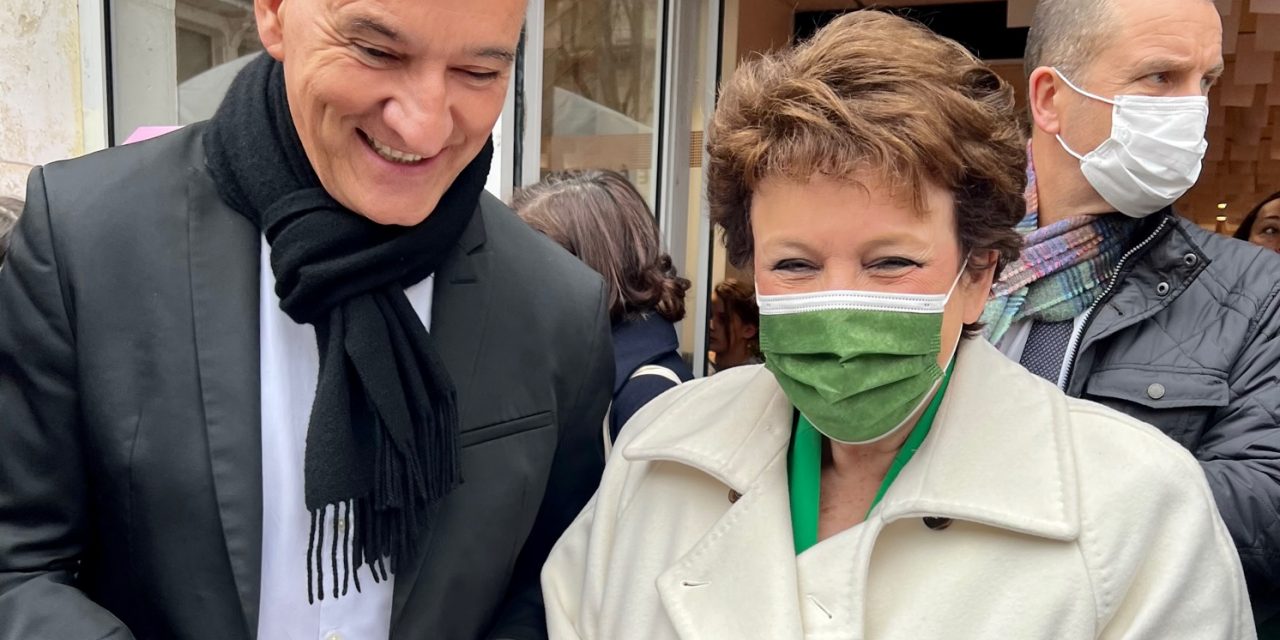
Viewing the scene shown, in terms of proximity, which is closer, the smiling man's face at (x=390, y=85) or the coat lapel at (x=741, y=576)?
the smiling man's face at (x=390, y=85)

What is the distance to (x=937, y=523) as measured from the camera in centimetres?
134

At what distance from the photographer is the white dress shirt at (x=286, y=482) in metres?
1.42

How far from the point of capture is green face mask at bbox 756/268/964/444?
137cm

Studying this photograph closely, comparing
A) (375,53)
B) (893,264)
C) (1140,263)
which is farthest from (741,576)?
(1140,263)

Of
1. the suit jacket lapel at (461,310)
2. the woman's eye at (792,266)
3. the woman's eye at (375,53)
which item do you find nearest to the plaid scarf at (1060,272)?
the woman's eye at (792,266)

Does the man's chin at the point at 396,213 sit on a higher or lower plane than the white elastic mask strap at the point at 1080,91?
lower

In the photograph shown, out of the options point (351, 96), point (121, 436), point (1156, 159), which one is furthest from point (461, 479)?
point (1156, 159)

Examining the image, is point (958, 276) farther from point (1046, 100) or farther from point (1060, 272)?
point (1046, 100)

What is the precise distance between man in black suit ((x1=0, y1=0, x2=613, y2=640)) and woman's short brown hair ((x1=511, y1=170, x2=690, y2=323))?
3.71 ft

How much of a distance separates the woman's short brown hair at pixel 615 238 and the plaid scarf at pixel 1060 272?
2.86ft

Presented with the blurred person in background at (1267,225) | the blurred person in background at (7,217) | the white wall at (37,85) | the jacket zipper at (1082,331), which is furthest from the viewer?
the blurred person in background at (1267,225)

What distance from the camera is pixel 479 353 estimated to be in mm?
1535

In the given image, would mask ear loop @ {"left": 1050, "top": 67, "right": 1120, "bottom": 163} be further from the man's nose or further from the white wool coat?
the man's nose

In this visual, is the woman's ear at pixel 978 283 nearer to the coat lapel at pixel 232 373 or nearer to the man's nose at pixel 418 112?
the man's nose at pixel 418 112
